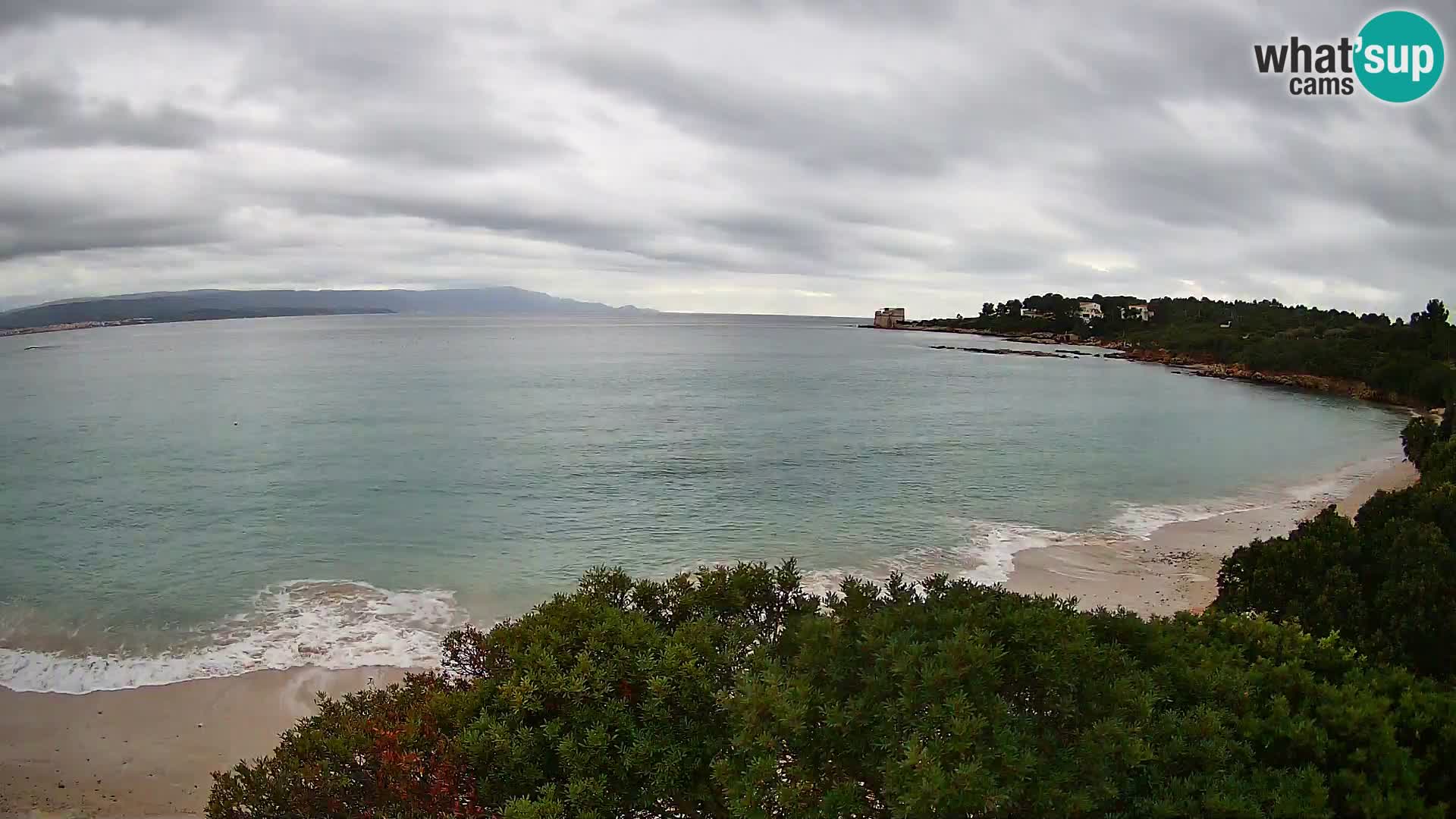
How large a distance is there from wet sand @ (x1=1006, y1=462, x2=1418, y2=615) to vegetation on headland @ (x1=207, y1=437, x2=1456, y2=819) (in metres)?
10.3

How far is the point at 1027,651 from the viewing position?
5.44 meters

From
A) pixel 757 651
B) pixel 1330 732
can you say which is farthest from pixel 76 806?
pixel 1330 732

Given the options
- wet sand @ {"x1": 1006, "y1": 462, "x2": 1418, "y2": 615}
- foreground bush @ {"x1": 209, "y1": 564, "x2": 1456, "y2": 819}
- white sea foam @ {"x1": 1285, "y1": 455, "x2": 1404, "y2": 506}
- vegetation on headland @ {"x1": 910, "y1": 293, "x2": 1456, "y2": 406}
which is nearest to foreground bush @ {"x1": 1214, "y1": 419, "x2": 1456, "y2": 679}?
foreground bush @ {"x1": 209, "y1": 564, "x2": 1456, "y2": 819}

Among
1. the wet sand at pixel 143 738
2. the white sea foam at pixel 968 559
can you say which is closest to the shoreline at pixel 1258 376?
the white sea foam at pixel 968 559

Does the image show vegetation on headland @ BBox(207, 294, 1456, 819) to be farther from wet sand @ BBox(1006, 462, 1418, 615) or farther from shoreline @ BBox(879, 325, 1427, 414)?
shoreline @ BBox(879, 325, 1427, 414)

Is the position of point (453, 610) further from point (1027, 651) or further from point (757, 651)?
point (1027, 651)

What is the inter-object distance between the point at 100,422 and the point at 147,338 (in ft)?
489

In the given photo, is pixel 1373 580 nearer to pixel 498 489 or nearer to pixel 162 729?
pixel 162 729

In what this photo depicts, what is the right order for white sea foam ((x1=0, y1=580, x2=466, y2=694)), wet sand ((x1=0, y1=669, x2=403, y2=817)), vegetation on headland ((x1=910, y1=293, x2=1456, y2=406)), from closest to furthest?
wet sand ((x1=0, y1=669, x2=403, y2=817)) < white sea foam ((x1=0, y1=580, x2=466, y2=694)) < vegetation on headland ((x1=910, y1=293, x2=1456, y2=406))

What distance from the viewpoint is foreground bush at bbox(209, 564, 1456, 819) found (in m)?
4.89

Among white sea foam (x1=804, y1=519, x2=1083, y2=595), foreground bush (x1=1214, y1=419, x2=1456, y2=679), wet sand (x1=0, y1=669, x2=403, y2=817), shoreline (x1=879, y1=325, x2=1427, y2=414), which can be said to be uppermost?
shoreline (x1=879, y1=325, x2=1427, y2=414)

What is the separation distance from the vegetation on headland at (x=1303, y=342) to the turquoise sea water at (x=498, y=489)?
6421 millimetres

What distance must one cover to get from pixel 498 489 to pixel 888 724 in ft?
86.6

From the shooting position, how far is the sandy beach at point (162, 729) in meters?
10.4
